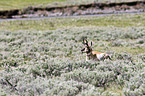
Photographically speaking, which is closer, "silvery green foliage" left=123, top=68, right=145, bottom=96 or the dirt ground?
"silvery green foliage" left=123, top=68, right=145, bottom=96

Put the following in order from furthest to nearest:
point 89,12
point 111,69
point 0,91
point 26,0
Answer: point 26,0 → point 89,12 → point 111,69 → point 0,91

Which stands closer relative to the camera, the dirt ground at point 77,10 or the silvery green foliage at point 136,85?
the silvery green foliage at point 136,85

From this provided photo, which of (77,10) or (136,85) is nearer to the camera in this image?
(136,85)

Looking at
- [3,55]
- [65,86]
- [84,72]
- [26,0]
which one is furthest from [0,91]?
[26,0]

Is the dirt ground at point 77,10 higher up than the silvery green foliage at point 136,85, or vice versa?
the silvery green foliage at point 136,85

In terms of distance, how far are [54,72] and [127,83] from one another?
9.19 ft

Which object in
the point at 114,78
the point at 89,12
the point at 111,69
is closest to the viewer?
the point at 114,78

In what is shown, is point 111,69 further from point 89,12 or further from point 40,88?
point 89,12

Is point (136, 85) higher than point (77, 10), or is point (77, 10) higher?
point (136, 85)

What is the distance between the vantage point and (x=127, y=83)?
5543 mm

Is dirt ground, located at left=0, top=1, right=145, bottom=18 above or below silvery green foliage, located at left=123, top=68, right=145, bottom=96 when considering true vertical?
below

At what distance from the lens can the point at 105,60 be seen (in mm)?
7223

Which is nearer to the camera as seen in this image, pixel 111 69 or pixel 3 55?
pixel 111 69

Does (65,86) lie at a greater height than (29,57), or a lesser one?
greater
